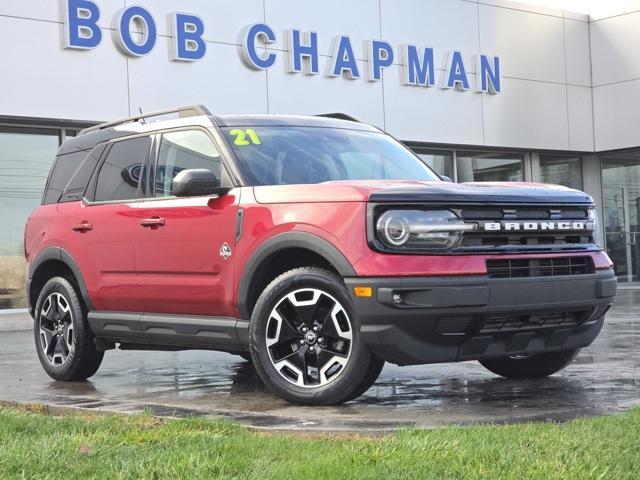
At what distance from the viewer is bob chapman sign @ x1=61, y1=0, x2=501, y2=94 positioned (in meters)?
16.2

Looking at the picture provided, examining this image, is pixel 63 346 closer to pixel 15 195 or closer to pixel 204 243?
pixel 204 243

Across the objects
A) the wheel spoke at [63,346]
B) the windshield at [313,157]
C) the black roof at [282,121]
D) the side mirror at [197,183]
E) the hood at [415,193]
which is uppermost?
the black roof at [282,121]

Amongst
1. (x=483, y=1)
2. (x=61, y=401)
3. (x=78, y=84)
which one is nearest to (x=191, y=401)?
(x=61, y=401)

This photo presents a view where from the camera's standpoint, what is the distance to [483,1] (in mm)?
22562

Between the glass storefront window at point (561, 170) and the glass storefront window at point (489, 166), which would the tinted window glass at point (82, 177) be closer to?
the glass storefront window at point (489, 166)

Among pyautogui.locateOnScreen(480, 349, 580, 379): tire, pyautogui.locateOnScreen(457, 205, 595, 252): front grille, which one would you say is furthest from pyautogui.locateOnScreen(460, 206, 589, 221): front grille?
pyautogui.locateOnScreen(480, 349, 580, 379): tire

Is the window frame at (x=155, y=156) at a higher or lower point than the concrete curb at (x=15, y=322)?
higher

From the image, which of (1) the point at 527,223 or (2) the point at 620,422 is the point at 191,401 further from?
(2) the point at 620,422

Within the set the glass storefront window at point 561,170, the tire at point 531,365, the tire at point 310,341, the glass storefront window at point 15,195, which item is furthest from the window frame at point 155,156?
the glass storefront window at point 561,170

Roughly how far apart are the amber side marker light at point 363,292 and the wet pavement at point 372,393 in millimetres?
645

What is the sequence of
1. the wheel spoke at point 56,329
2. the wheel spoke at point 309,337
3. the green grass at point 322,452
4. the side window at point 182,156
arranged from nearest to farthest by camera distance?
the green grass at point 322,452, the wheel spoke at point 309,337, the side window at point 182,156, the wheel spoke at point 56,329

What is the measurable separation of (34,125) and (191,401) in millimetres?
10899

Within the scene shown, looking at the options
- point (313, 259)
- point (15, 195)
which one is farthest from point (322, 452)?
point (15, 195)

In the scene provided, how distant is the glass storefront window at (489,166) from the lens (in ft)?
75.3
